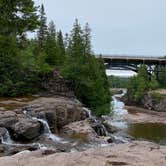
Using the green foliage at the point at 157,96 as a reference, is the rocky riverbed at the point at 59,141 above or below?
above

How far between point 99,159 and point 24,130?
702 inches

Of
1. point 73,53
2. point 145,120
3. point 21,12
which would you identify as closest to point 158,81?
point 145,120

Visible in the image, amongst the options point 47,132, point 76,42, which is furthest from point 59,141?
point 76,42

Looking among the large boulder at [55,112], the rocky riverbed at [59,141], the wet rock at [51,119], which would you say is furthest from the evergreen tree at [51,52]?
the wet rock at [51,119]

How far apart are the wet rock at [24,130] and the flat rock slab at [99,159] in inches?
632

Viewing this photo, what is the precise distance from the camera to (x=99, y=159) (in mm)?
11484

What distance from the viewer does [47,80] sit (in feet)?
165

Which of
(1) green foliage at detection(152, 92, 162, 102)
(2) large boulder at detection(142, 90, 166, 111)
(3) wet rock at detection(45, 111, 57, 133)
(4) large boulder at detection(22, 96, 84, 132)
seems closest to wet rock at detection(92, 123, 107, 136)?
(4) large boulder at detection(22, 96, 84, 132)

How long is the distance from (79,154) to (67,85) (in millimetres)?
38093

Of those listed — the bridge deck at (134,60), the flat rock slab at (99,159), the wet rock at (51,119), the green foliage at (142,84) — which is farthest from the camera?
the bridge deck at (134,60)

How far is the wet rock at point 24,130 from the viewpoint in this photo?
94.0 ft

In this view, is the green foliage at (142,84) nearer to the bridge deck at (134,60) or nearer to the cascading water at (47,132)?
the bridge deck at (134,60)

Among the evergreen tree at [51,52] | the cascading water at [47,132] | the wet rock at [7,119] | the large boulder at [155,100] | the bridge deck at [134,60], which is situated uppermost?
the evergreen tree at [51,52]

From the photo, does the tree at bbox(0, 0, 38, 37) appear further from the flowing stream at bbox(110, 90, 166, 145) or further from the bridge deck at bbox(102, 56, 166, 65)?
the bridge deck at bbox(102, 56, 166, 65)
